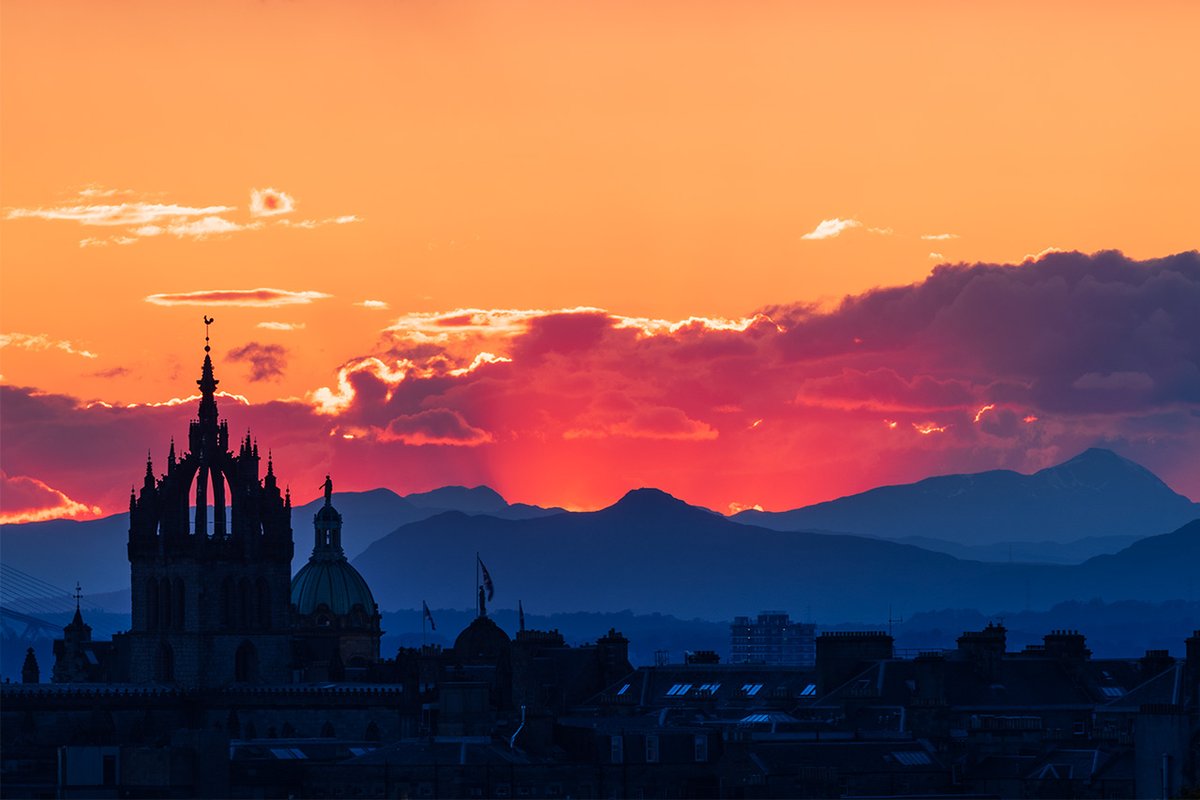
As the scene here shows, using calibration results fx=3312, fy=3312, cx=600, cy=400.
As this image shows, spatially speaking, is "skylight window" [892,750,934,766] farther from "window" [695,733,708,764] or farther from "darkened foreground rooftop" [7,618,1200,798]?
"window" [695,733,708,764]

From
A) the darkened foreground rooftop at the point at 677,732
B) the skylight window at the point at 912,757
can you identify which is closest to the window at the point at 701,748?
the darkened foreground rooftop at the point at 677,732

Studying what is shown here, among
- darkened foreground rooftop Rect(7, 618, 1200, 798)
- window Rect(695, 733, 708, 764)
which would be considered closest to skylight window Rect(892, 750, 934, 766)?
darkened foreground rooftop Rect(7, 618, 1200, 798)

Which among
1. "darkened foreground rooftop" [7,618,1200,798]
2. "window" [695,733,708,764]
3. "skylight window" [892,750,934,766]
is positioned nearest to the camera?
"darkened foreground rooftop" [7,618,1200,798]

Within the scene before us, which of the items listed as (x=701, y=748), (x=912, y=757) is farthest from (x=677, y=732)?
(x=912, y=757)

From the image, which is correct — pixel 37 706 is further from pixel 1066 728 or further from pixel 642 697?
pixel 1066 728

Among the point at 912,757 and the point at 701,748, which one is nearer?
the point at 912,757

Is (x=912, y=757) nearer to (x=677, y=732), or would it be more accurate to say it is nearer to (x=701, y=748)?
(x=701, y=748)

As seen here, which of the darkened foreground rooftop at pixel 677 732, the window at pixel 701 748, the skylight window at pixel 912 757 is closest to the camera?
the darkened foreground rooftop at pixel 677 732

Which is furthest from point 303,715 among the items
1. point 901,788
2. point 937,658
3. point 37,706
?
point 901,788

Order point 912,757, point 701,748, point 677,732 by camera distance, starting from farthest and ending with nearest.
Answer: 1. point 677,732
2. point 701,748
3. point 912,757

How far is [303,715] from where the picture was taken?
200 meters

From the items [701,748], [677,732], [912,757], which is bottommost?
[912,757]

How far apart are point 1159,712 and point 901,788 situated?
465 inches

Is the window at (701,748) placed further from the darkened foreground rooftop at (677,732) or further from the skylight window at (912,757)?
the skylight window at (912,757)
